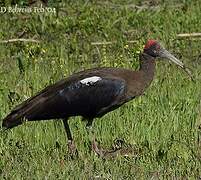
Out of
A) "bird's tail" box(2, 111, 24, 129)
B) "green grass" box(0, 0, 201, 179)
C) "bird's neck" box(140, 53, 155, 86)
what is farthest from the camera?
"bird's neck" box(140, 53, 155, 86)

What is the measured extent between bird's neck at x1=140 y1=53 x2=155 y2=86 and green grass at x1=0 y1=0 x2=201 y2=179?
1.48 feet

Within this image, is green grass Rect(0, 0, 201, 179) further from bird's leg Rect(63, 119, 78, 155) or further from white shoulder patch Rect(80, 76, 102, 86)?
white shoulder patch Rect(80, 76, 102, 86)

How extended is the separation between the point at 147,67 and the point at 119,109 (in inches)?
32.7

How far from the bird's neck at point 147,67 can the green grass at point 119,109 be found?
1.48 ft

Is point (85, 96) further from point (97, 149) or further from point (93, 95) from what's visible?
point (97, 149)

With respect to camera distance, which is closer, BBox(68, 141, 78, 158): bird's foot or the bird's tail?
BBox(68, 141, 78, 158): bird's foot

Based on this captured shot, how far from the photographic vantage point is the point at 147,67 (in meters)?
8.62

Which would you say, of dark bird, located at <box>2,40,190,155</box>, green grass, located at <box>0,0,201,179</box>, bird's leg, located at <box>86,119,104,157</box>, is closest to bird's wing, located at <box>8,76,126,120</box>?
dark bird, located at <box>2,40,190,155</box>

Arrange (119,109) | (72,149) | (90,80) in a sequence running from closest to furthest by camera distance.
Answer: (72,149) → (90,80) → (119,109)

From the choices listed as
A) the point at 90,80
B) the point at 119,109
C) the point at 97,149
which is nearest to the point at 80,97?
the point at 90,80

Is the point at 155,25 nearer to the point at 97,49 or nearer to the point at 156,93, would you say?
the point at 97,49

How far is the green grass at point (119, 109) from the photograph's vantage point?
280 inches

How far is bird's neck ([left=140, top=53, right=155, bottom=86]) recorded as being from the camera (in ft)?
27.8

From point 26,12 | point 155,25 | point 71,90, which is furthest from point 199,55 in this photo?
point 71,90
